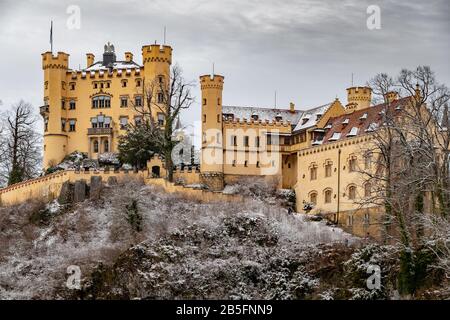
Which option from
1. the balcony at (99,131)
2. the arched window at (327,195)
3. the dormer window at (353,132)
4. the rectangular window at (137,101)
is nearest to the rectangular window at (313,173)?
the arched window at (327,195)

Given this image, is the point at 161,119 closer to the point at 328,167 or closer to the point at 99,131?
the point at 99,131

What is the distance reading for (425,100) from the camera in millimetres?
64562

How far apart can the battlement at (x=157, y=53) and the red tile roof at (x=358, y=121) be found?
16.4m

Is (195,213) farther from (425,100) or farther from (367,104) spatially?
(367,104)

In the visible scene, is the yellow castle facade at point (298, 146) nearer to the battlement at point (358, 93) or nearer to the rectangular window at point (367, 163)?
the battlement at point (358, 93)

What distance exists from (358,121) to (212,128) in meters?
Result: 13.8

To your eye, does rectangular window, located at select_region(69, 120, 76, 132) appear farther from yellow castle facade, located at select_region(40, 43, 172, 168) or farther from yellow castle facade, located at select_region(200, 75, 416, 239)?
yellow castle facade, located at select_region(200, 75, 416, 239)

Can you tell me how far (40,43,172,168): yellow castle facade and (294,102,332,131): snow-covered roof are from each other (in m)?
12.5

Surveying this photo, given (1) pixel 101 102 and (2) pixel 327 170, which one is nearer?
(2) pixel 327 170

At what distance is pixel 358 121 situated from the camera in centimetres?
7894

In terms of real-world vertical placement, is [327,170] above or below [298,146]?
below

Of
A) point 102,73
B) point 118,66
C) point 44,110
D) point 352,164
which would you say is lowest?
point 352,164

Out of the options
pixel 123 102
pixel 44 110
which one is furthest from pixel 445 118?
pixel 44 110

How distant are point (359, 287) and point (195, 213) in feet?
53.5
